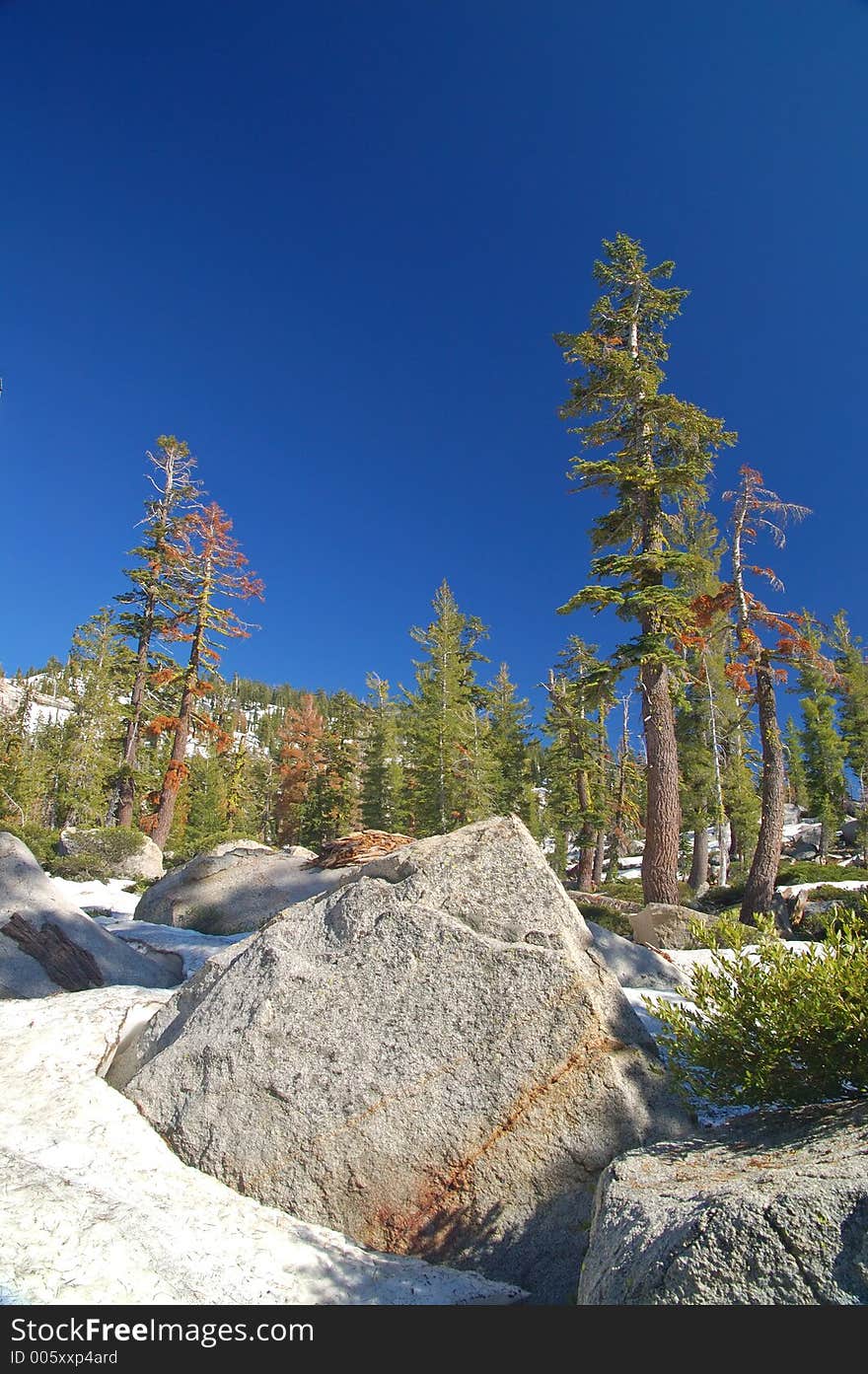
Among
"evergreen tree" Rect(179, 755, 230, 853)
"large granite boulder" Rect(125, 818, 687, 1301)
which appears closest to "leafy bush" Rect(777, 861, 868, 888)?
"large granite boulder" Rect(125, 818, 687, 1301)

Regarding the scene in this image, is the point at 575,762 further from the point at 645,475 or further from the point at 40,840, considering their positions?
the point at 40,840

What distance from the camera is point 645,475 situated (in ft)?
60.7

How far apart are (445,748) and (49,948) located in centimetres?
2752

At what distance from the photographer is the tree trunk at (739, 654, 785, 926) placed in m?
18.5

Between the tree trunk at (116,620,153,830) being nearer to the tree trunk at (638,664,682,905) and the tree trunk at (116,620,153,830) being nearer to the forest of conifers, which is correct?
the forest of conifers

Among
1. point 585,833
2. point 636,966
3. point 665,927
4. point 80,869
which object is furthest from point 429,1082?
point 585,833

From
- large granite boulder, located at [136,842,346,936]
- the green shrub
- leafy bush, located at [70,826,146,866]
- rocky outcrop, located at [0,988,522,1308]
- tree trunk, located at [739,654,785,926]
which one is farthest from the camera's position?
leafy bush, located at [70,826,146,866]

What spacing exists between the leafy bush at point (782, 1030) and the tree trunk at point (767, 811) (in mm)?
15611

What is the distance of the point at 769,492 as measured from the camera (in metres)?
21.2

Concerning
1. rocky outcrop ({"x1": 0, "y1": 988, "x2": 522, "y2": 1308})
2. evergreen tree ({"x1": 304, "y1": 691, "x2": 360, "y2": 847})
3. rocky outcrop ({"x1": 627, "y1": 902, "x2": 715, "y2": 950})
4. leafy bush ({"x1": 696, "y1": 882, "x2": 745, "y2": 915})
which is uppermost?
evergreen tree ({"x1": 304, "y1": 691, "x2": 360, "y2": 847})

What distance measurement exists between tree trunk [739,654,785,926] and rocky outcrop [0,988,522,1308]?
55.3ft

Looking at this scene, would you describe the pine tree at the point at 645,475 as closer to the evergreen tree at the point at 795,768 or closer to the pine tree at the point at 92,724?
the pine tree at the point at 92,724
